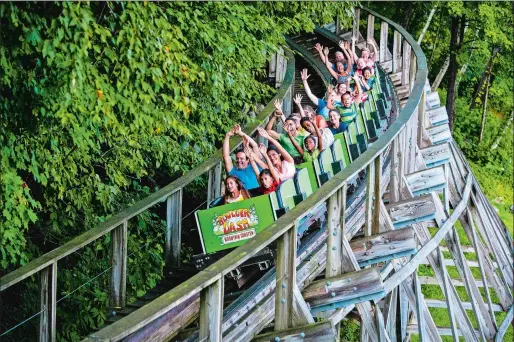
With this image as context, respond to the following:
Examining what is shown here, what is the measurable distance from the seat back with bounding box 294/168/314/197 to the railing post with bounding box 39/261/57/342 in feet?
9.00

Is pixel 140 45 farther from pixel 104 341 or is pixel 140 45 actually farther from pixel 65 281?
pixel 65 281

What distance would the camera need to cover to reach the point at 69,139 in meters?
10.5

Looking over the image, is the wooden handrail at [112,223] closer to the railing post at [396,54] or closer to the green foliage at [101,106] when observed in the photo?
the green foliage at [101,106]

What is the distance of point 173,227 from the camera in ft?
32.7

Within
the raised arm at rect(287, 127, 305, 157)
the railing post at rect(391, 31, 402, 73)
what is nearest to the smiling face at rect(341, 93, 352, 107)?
Answer: the raised arm at rect(287, 127, 305, 157)

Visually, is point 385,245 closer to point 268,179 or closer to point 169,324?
point 268,179

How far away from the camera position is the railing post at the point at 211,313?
6.73m

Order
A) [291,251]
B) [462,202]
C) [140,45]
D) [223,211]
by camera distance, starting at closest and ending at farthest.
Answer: [291,251] < [140,45] < [223,211] < [462,202]

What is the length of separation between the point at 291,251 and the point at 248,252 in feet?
2.18

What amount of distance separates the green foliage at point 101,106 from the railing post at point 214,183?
1.55 feet

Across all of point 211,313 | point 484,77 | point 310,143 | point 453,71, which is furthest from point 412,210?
point 484,77

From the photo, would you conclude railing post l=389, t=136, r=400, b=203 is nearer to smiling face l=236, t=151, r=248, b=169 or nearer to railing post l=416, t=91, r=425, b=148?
smiling face l=236, t=151, r=248, b=169

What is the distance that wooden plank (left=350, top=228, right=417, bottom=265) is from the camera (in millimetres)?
9414

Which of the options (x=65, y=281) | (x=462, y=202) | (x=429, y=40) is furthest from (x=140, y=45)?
(x=429, y=40)
